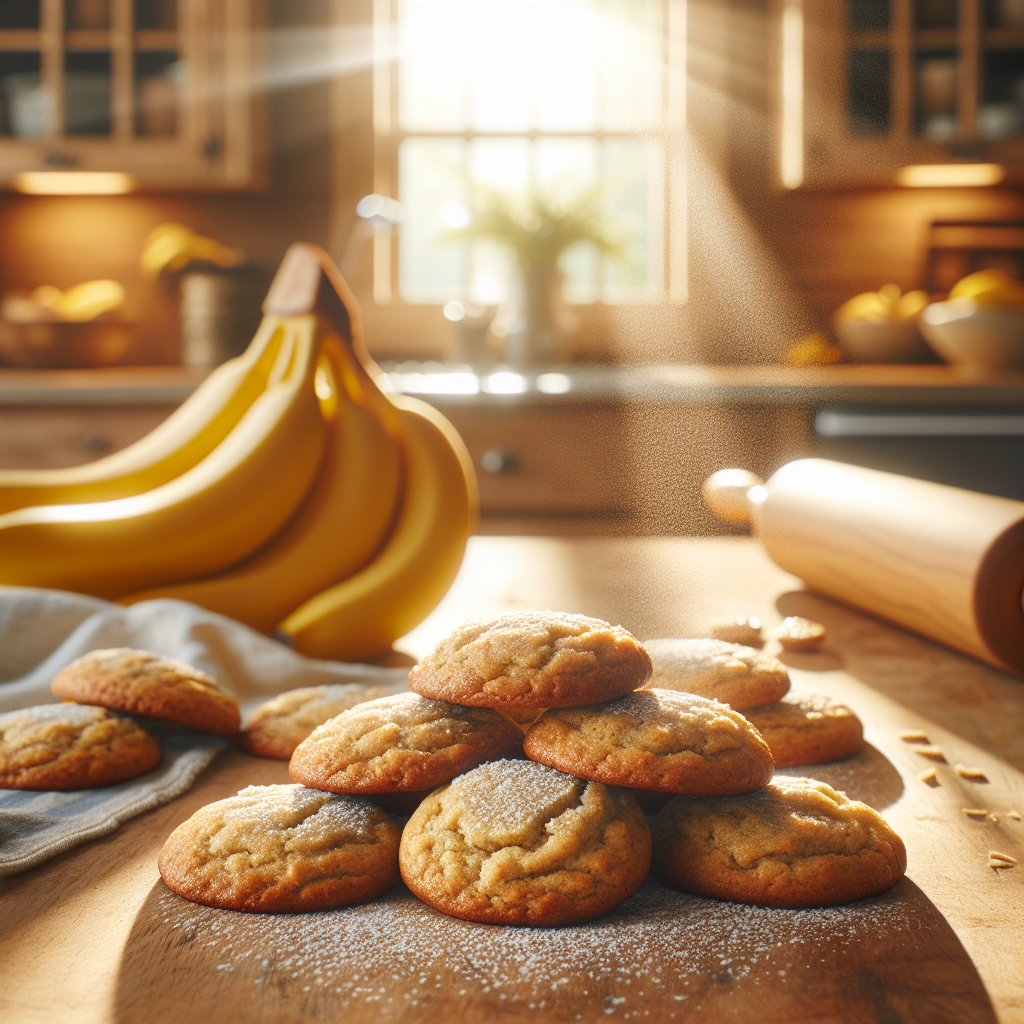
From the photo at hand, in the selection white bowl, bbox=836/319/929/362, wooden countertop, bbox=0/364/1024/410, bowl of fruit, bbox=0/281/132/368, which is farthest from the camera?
white bowl, bbox=836/319/929/362

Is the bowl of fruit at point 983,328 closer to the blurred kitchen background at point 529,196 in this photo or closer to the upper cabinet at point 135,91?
the blurred kitchen background at point 529,196

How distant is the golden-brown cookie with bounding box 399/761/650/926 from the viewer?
457mm

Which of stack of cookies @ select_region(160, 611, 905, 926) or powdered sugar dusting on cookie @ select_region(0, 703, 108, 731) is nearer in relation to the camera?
stack of cookies @ select_region(160, 611, 905, 926)

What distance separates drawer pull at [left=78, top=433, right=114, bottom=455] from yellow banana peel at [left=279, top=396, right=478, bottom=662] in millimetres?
1509

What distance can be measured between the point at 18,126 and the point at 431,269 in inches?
48.6

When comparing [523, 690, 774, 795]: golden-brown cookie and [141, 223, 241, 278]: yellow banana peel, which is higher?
[141, 223, 241, 278]: yellow banana peel

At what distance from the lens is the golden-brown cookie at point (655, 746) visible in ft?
1.55

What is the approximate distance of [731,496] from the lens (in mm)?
1172

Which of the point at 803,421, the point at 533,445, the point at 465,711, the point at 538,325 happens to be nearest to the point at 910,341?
the point at 803,421

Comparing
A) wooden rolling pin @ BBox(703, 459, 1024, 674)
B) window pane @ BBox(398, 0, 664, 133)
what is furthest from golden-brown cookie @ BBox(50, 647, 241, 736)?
window pane @ BBox(398, 0, 664, 133)

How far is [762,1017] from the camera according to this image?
1.24 feet

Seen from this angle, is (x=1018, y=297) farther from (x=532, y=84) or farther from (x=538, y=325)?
(x=532, y=84)

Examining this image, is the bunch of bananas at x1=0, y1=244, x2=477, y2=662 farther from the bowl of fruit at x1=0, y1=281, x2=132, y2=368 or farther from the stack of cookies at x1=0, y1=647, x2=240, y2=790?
the bowl of fruit at x1=0, y1=281, x2=132, y2=368

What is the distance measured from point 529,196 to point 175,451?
2000 millimetres
